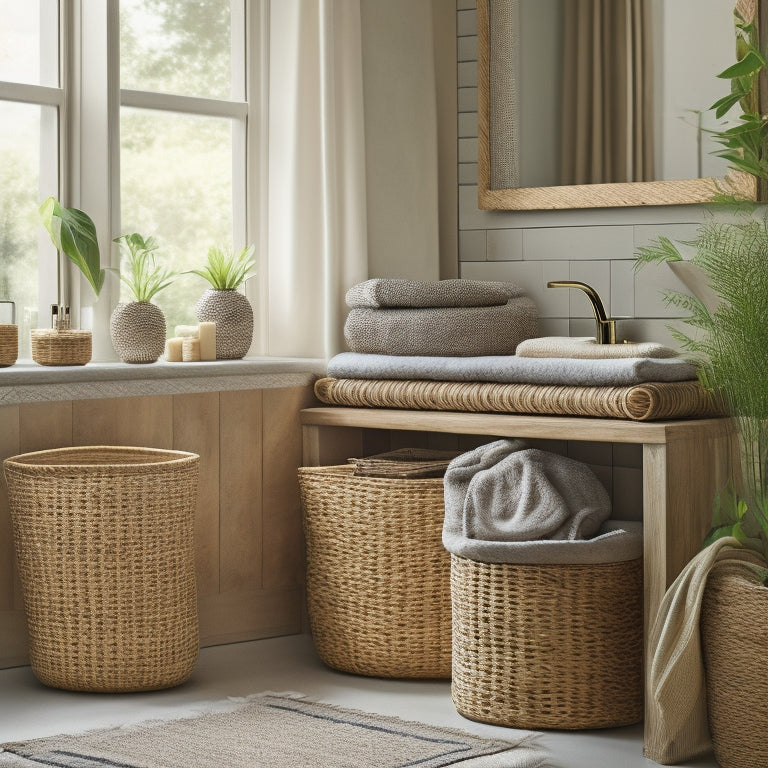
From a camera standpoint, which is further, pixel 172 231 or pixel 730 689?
pixel 172 231

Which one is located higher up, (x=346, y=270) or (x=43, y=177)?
(x=43, y=177)

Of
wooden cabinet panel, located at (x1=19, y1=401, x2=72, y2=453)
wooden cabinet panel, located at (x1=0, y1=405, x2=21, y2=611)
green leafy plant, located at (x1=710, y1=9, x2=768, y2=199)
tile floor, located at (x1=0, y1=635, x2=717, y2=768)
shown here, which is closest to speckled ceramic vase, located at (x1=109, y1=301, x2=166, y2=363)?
wooden cabinet panel, located at (x1=19, y1=401, x2=72, y2=453)

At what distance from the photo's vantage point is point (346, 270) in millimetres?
3105

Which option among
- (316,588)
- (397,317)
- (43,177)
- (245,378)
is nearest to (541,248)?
(397,317)

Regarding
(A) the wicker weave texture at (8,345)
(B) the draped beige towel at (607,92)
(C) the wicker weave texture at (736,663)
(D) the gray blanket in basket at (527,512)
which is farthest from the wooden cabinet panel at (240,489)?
(C) the wicker weave texture at (736,663)

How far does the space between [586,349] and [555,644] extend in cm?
62

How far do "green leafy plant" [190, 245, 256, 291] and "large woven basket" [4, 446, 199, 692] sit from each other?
600mm

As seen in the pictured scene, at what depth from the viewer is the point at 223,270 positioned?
305 centimetres

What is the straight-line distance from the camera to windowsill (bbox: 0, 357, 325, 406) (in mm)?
2621

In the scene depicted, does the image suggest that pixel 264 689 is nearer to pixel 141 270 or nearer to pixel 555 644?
pixel 555 644

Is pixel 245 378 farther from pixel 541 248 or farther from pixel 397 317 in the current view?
pixel 541 248

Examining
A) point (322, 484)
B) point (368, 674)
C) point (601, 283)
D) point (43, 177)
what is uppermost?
point (43, 177)

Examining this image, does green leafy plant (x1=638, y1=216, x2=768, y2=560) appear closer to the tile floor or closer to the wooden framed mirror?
the wooden framed mirror

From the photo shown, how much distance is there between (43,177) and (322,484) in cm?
96
